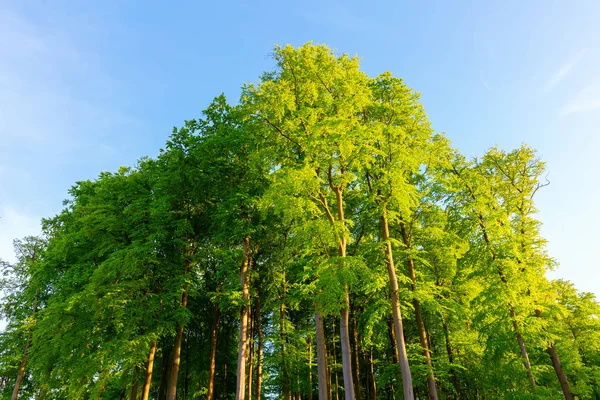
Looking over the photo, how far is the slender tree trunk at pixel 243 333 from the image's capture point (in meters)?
14.3

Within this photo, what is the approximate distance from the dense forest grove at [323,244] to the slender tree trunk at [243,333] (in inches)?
3.5

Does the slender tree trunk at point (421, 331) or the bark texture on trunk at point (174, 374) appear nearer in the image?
the slender tree trunk at point (421, 331)

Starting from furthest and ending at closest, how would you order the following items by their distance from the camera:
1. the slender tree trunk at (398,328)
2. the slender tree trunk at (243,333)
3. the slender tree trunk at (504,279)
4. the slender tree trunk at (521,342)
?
the slender tree trunk at (243,333) → the slender tree trunk at (504,279) → the slender tree trunk at (521,342) → the slender tree trunk at (398,328)

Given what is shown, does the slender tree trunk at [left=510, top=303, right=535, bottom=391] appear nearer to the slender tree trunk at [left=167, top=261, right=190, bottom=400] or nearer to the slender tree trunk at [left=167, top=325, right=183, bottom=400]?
the slender tree trunk at [left=167, top=261, right=190, bottom=400]

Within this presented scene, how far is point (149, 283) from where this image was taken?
1761 cm

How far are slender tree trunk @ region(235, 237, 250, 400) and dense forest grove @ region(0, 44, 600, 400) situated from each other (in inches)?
3.5

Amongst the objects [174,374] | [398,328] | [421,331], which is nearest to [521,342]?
[421,331]

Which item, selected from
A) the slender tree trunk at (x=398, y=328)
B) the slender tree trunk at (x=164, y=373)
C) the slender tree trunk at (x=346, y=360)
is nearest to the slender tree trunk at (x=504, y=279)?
the slender tree trunk at (x=398, y=328)

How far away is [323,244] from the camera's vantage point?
1334cm

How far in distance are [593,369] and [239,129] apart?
25.4 metres

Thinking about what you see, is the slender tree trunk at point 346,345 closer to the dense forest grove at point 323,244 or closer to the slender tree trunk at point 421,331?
the dense forest grove at point 323,244

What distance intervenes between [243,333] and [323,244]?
6.10 m

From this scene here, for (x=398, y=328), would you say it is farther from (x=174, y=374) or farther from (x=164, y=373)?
(x=164, y=373)

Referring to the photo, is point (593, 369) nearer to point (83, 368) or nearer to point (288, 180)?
point (288, 180)
